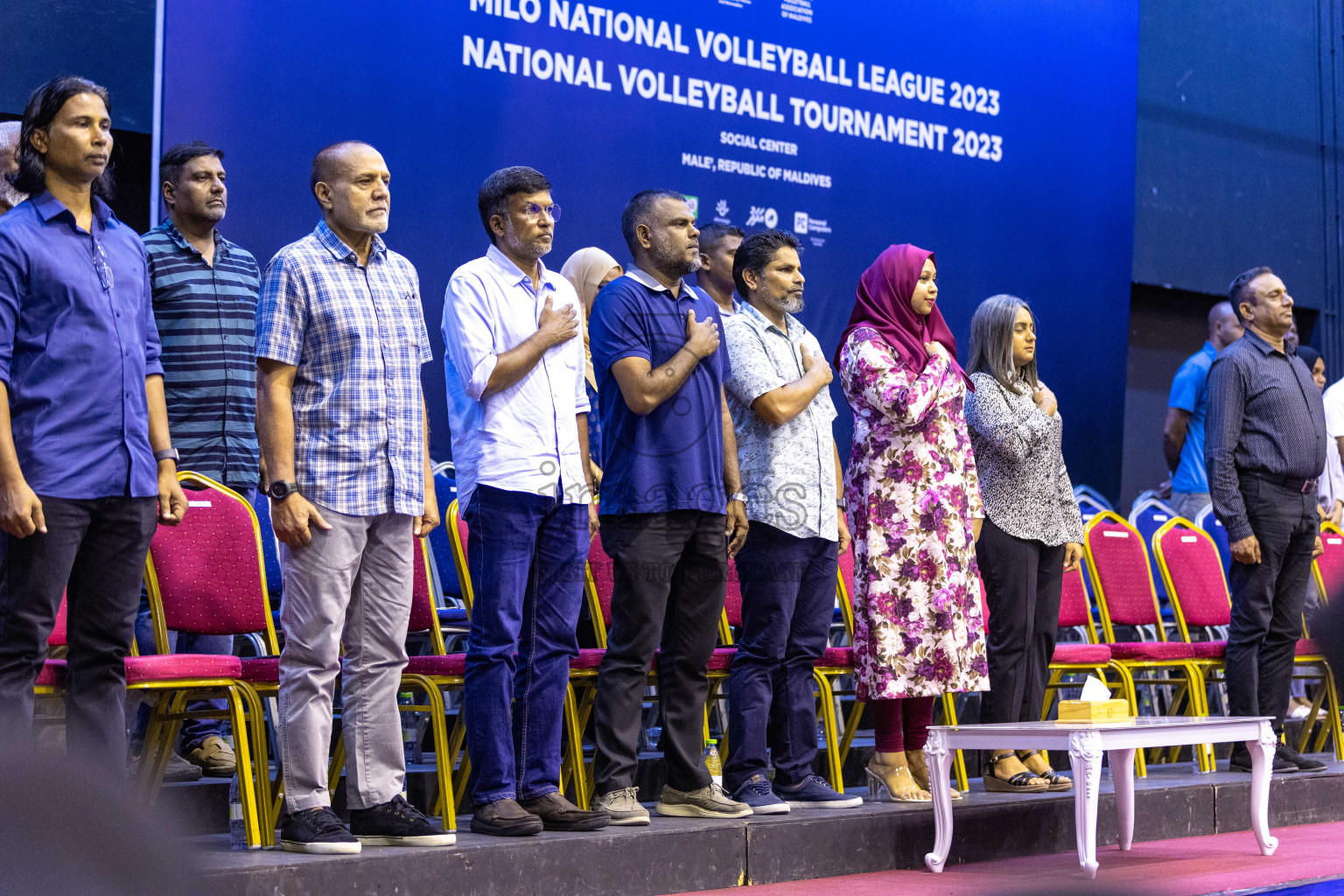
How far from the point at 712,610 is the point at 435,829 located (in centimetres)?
91

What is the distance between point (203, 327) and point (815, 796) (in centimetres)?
197

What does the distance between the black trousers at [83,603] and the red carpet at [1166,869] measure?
1416mm

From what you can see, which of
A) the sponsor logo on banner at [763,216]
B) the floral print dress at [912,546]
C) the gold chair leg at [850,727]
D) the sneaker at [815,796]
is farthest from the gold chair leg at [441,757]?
the sponsor logo on banner at [763,216]

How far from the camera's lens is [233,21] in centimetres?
427

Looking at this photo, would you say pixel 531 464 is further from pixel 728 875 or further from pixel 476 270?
pixel 728 875

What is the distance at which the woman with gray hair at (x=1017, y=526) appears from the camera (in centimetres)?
414

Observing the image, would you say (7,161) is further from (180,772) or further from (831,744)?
(831,744)

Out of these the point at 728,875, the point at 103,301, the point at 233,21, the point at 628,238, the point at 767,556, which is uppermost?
the point at 233,21

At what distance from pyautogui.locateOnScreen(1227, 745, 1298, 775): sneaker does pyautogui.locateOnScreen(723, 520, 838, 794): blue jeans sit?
193 cm

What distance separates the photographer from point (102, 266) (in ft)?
8.85

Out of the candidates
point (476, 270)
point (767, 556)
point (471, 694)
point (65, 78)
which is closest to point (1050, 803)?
point (767, 556)

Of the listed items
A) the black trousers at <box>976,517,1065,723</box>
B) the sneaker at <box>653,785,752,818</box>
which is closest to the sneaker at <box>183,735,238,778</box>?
the sneaker at <box>653,785,752,818</box>

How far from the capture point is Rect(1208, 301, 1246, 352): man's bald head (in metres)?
6.34

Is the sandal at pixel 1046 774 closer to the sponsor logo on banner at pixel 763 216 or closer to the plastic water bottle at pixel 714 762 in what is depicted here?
the plastic water bottle at pixel 714 762
